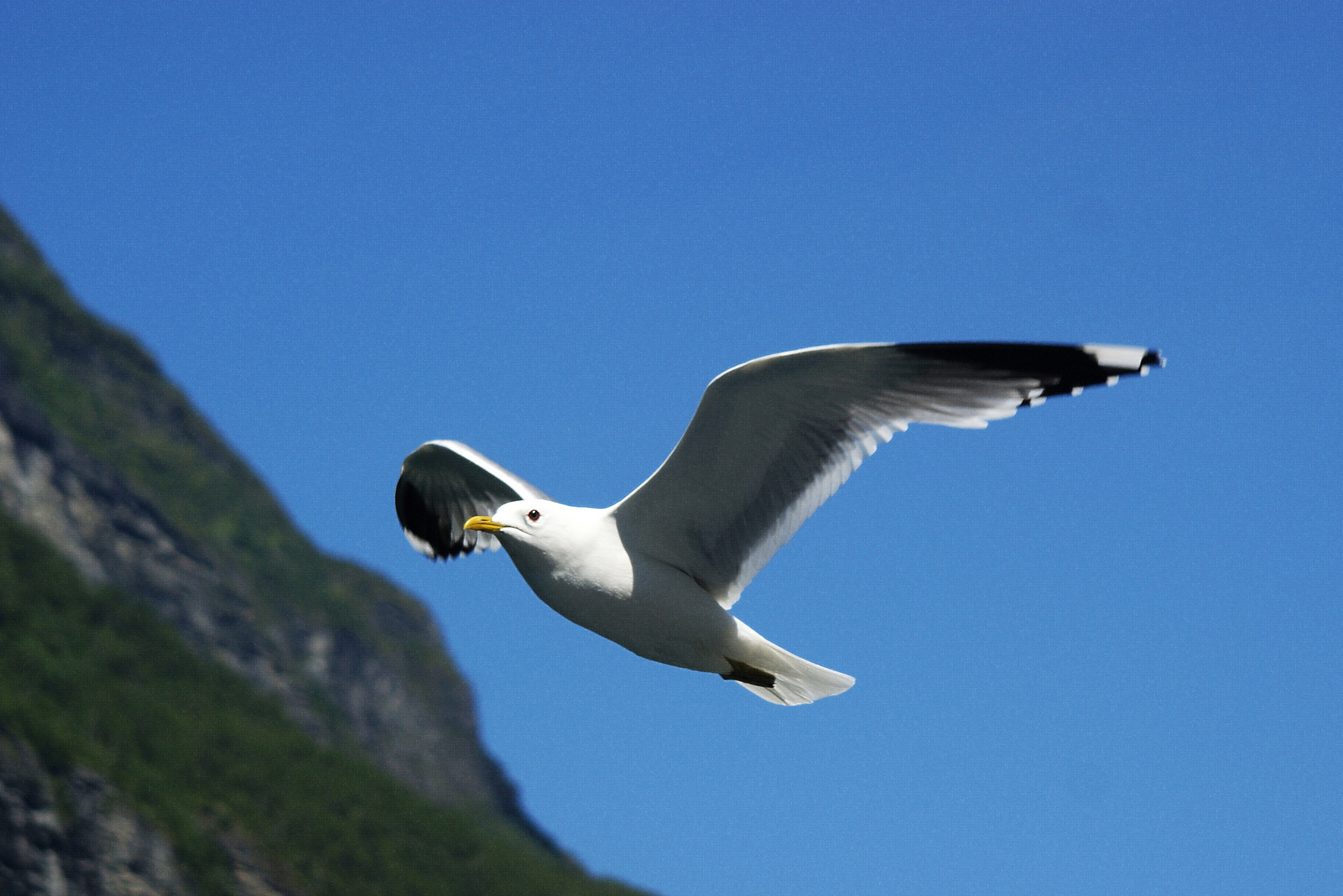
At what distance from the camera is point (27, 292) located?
74.6m

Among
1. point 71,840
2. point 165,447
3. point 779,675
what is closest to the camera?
point 779,675

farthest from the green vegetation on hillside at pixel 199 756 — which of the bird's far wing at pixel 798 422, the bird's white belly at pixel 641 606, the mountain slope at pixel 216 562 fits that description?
the bird's far wing at pixel 798 422

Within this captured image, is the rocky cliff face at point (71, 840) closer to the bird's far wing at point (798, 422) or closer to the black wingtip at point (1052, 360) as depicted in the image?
the bird's far wing at point (798, 422)

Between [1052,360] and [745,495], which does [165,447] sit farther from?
[1052,360]

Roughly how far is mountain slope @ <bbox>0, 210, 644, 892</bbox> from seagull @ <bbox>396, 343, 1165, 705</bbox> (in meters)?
50.7

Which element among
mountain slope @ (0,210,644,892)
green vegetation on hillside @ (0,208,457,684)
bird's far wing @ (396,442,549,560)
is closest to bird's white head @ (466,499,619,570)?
bird's far wing @ (396,442,549,560)

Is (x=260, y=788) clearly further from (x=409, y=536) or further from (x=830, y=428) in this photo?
(x=830, y=428)

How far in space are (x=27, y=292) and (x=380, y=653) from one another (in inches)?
979

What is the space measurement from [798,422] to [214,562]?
64.7 metres

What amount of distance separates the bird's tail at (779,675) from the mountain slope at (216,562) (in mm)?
50351

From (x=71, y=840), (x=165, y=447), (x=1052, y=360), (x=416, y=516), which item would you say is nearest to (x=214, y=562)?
(x=165, y=447)

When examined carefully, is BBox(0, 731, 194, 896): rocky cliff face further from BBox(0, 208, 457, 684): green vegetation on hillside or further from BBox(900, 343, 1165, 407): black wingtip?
BBox(900, 343, 1165, 407): black wingtip

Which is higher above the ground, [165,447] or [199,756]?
[165,447]

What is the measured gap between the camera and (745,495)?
823cm
